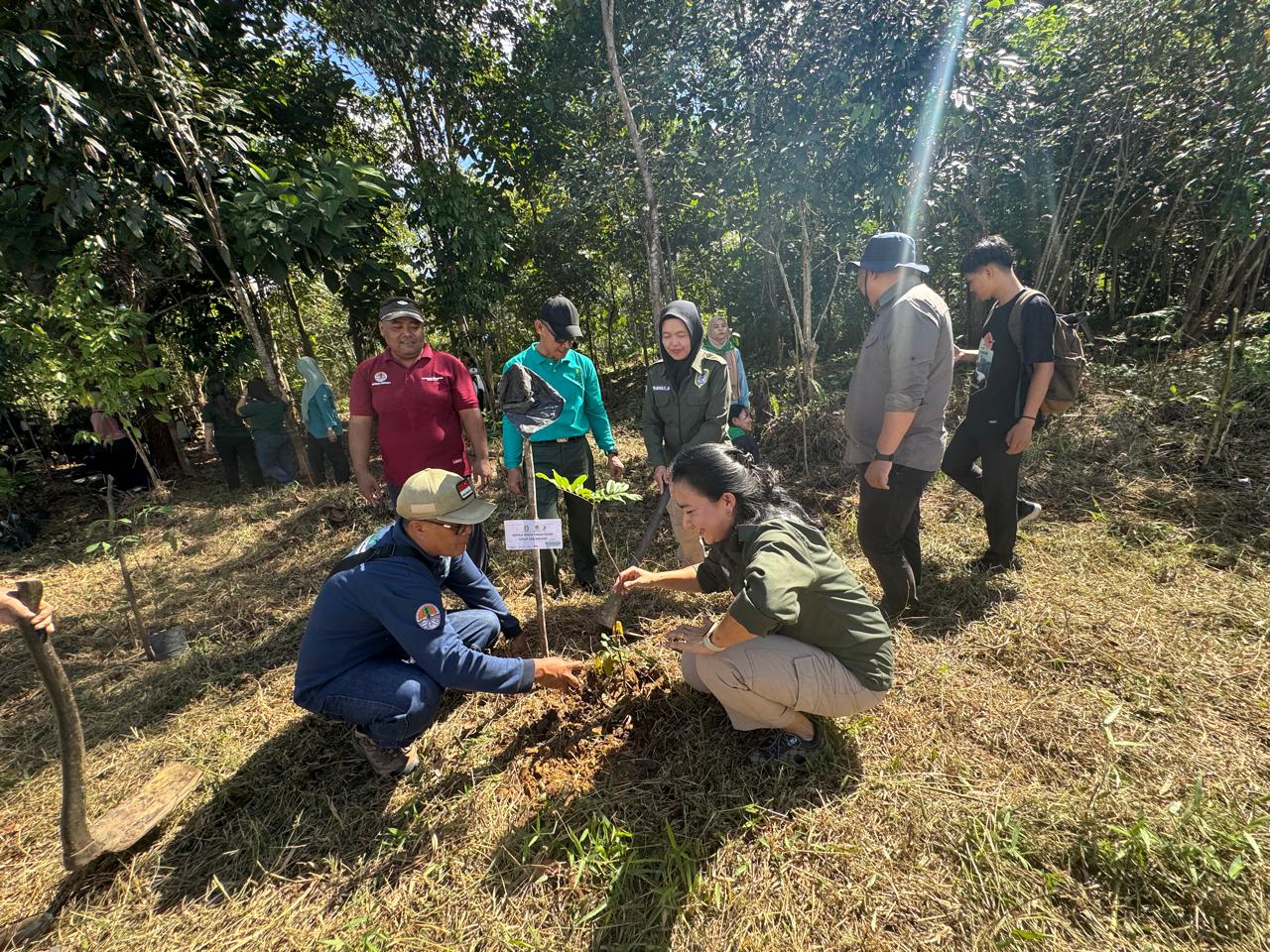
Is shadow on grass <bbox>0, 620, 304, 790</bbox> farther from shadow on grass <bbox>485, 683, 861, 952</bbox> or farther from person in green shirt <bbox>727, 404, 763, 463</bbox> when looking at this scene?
person in green shirt <bbox>727, 404, 763, 463</bbox>

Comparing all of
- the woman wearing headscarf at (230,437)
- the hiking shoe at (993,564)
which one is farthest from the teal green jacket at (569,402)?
the woman wearing headscarf at (230,437)

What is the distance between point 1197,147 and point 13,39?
10.6 meters

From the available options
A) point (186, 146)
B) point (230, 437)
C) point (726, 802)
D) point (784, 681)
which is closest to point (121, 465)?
point (230, 437)

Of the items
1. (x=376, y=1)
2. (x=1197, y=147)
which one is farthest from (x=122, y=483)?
(x=1197, y=147)

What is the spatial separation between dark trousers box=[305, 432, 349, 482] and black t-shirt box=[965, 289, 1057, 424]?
745 cm

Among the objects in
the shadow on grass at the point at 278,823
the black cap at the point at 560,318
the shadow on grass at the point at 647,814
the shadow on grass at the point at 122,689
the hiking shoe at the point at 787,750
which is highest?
the black cap at the point at 560,318

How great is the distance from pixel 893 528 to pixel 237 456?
8944mm

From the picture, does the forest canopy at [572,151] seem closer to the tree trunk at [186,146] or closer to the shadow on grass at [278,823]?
the tree trunk at [186,146]

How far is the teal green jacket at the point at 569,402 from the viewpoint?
10.4 feet

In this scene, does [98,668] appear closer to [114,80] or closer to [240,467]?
[114,80]

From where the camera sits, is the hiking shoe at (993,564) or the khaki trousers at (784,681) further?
the hiking shoe at (993,564)

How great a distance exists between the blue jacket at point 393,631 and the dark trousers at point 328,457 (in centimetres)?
584

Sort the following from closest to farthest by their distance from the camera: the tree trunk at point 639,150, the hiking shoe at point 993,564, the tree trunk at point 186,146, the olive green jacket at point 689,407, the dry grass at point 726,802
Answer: the dry grass at point 726,802 < the olive green jacket at point 689,407 < the hiking shoe at point 993,564 < the tree trunk at point 186,146 < the tree trunk at point 639,150

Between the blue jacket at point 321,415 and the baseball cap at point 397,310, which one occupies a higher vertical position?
the baseball cap at point 397,310
